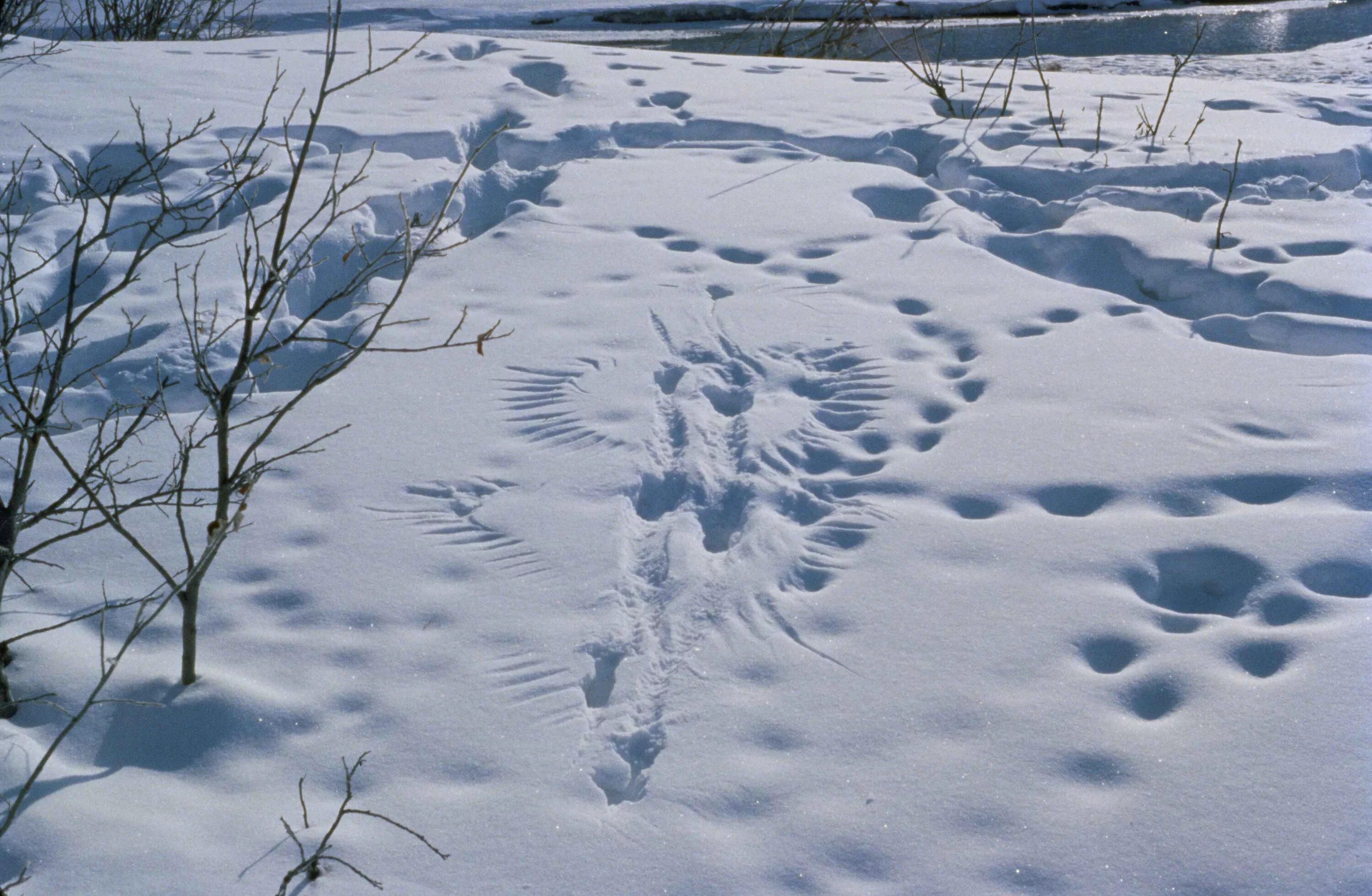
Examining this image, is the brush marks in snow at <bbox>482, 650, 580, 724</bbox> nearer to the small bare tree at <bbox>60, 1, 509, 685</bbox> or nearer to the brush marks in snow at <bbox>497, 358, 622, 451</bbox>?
the small bare tree at <bbox>60, 1, 509, 685</bbox>

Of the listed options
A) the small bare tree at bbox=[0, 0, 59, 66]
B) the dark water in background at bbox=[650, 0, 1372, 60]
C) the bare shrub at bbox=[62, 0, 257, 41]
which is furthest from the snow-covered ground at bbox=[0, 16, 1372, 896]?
the bare shrub at bbox=[62, 0, 257, 41]

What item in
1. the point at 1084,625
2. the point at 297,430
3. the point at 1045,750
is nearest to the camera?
the point at 1045,750

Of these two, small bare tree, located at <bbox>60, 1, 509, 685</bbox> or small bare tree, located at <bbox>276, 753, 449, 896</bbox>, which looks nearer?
small bare tree, located at <bbox>276, 753, 449, 896</bbox>

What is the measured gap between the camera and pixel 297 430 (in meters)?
2.82

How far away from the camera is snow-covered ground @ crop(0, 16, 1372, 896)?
68.6 inches

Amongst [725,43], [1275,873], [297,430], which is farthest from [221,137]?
[725,43]

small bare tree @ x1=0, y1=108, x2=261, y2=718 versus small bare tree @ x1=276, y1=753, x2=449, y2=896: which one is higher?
small bare tree @ x1=0, y1=108, x2=261, y2=718

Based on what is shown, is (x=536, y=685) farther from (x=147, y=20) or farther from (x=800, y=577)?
(x=147, y=20)

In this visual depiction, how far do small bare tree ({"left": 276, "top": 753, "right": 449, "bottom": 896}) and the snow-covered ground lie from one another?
28mm

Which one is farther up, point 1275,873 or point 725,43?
point 725,43

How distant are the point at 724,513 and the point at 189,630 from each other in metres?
1.17

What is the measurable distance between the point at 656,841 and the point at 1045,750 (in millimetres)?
693

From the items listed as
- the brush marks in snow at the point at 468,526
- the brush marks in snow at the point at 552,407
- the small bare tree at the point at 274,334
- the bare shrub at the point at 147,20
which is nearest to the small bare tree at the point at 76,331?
the small bare tree at the point at 274,334

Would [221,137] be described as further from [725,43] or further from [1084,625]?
[725,43]
